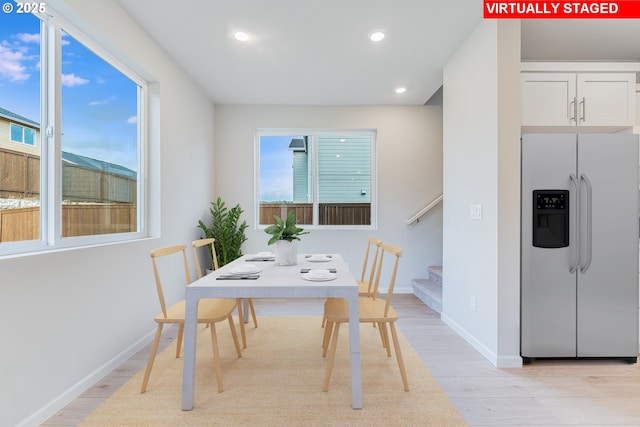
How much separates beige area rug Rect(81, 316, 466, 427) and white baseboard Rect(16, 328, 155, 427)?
22 cm

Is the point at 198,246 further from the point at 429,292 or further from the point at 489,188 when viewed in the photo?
the point at 429,292

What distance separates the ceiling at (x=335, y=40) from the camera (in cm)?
235

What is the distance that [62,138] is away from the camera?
78.0 inches

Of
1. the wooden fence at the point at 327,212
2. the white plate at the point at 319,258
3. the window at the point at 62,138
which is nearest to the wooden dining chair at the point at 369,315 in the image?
the white plate at the point at 319,258

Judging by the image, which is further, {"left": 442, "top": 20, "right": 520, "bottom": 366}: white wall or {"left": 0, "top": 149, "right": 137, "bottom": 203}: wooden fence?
{"left": 442, "top": 20, "right": 520, "bottom": 366}: white wall

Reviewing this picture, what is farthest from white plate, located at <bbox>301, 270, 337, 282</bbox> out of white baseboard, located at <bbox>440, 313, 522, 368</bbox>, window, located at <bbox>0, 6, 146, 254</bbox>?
window, located at <bbox>0, 6, 146, 254</bbox>

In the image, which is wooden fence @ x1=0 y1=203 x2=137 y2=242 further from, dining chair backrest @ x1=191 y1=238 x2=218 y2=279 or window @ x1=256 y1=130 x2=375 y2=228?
window @ x1=256 y1=130 x2=375 y2=228

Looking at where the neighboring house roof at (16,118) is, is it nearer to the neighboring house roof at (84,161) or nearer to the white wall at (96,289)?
the neighboring house roof at (84,161)

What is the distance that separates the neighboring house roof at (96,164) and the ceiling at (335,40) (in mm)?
1149

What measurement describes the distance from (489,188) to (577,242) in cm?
71

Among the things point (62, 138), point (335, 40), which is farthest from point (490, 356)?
point (62, 138)

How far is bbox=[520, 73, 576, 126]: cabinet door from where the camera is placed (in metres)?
2.47

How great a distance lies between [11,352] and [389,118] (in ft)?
14.0

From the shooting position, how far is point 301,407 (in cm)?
176
